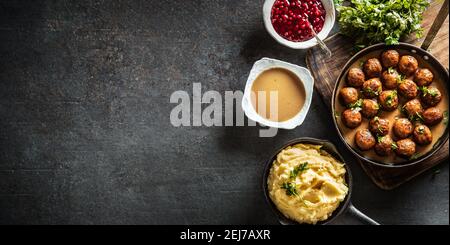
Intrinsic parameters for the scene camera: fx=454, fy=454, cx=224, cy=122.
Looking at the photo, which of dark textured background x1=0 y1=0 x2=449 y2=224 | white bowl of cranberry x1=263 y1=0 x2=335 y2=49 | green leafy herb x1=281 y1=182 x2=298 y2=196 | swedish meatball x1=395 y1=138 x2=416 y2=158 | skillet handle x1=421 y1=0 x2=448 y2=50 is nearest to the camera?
skillet handle x1=421 y1=0 x2=448 y2=50

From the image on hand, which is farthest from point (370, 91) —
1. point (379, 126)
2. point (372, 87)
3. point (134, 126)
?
point (134, 126)

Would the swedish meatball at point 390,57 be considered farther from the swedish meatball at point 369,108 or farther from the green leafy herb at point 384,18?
the swedish meatball at point 369,108

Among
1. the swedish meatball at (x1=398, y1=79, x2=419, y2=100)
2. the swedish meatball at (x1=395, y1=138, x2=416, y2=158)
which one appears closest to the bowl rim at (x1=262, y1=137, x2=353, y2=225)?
the swedish meatball at (x1=395, y1=138, x2=416, y2=158)

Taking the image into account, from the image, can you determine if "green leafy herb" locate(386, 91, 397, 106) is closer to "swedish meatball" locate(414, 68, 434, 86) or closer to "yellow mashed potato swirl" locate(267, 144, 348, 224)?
"swedish meatball" locate(414, 68, 434, 86)

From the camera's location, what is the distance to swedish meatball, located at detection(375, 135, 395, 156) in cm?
301

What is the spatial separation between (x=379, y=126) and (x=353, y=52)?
571 mm

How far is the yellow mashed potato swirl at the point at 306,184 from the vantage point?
2898 mm

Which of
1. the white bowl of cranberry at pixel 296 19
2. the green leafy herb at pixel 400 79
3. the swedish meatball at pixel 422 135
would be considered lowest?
the swedish meatball at pixel 422 135

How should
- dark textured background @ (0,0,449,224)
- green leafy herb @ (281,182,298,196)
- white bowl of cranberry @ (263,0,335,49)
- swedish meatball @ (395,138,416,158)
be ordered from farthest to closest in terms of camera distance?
dark textured background @ (0,0,449,224) < white bowl of cranberry @ (263,0,335,49) < swedish meatball @ (395,138,416,158) < green leafy herb @ (281,182,298,196)

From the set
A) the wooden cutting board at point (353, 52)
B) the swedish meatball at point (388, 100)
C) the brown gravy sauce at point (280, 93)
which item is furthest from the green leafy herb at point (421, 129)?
the brown gravy sauce at point (280, 93)

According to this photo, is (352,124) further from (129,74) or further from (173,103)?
(129,74)

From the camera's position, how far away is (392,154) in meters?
3.07

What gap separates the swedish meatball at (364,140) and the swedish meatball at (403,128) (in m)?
0.17

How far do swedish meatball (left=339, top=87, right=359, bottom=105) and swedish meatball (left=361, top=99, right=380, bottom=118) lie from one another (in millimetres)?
71
